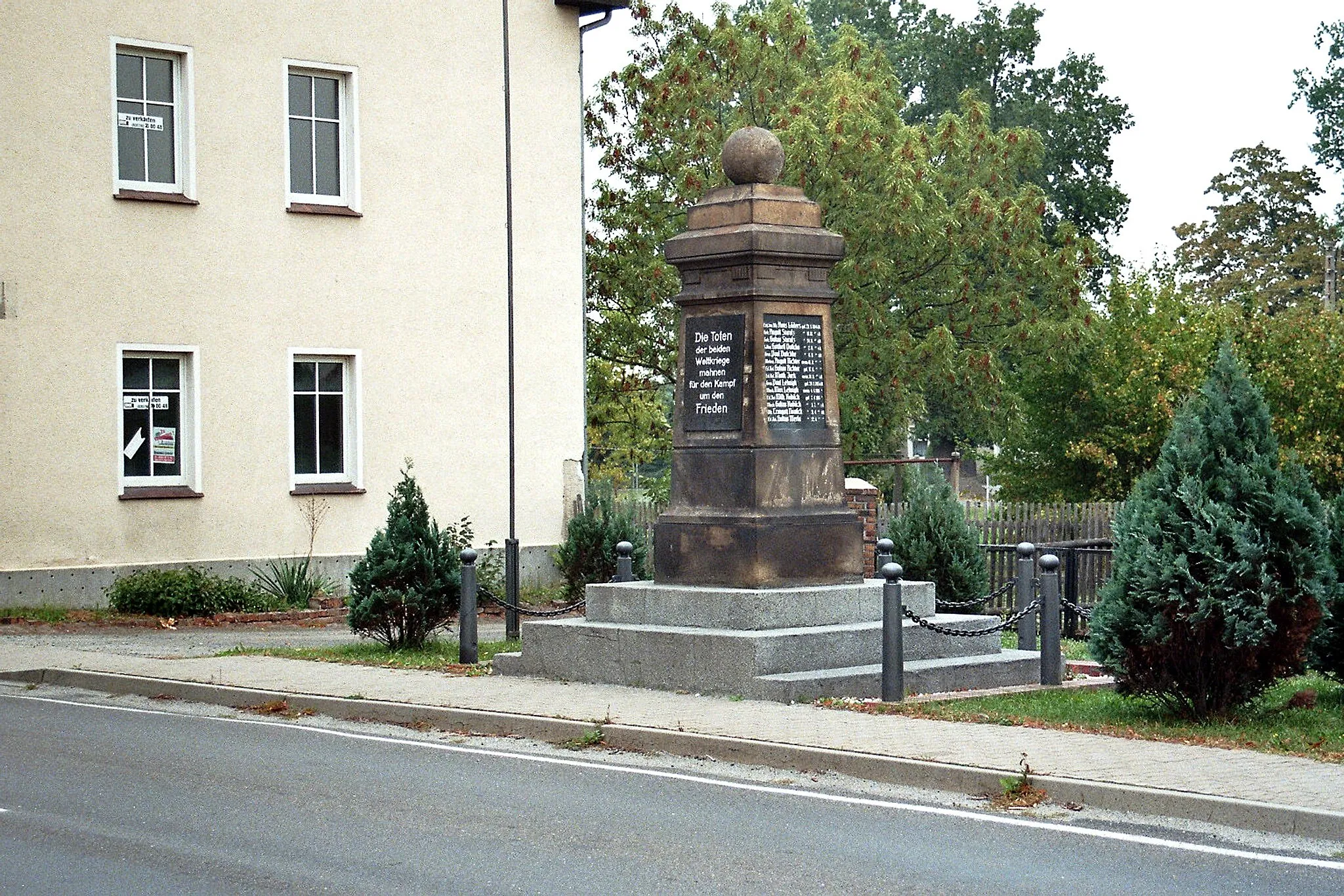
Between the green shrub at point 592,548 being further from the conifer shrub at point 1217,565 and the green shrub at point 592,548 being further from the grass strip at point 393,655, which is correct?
the conifer shrub at point 1217,565

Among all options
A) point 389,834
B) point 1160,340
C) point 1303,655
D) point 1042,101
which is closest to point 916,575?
point 1303,655

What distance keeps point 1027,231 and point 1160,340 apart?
11.7 ft

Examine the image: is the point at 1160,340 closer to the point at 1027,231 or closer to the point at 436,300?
the point at 1027,231

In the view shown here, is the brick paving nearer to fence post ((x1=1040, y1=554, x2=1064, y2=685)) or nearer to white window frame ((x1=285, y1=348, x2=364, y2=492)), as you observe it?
fence post ((x1=1040, y1=554, x2=1064, y2=685))

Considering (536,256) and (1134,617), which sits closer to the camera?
(1134,617)

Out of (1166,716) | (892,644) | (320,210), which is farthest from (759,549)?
(320,210)

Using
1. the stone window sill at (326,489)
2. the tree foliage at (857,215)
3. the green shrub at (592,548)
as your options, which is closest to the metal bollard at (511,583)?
the green shrub at (592,548)

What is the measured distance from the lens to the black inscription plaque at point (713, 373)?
14.9 m

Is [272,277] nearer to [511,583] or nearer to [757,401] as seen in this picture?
[511,583]

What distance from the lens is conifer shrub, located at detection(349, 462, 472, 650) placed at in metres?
17.3

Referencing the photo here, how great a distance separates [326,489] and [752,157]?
11.0 metres

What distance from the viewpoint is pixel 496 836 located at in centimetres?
861

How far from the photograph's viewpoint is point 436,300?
25.6 m

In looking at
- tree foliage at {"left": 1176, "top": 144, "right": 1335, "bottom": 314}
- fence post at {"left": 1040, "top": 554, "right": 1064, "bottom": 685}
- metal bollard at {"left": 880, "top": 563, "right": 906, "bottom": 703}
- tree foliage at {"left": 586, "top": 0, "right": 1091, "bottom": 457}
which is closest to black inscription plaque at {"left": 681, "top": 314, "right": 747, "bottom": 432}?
metal bollard at {"left": 880, "top": 563, "right": 906, "bottom": 703}
